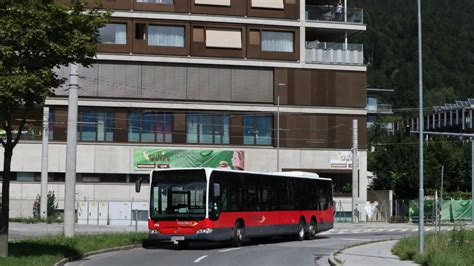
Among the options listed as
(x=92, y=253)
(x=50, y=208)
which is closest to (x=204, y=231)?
(x=92, y=253)

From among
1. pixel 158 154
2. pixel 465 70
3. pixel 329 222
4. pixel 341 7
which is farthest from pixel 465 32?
pixel 329 222

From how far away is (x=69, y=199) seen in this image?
27.3m

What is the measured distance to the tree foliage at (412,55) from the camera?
156750 millimetres

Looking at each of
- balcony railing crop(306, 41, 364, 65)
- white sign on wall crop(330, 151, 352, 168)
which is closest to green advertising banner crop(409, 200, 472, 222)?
white sign on wall crop(330, 151, 352, 168)

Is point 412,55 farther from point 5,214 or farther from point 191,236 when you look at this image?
point 5,214

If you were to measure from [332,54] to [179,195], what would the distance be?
40.6 m

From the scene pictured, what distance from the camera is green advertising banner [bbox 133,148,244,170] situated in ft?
207

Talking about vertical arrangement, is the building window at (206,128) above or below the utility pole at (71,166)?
above

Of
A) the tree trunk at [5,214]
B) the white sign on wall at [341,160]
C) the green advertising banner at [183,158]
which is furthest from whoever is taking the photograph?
the white sign on wall at [341,160]

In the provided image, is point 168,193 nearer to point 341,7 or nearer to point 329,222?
point 329,222

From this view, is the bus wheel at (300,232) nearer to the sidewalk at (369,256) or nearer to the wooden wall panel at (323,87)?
the sidewalk at (369,256)

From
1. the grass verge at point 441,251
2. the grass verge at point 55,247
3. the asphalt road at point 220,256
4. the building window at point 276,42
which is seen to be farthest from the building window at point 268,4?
the grass verge at point 441,251

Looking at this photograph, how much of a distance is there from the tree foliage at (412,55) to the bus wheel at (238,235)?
126220 mm

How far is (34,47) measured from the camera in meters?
19.1
